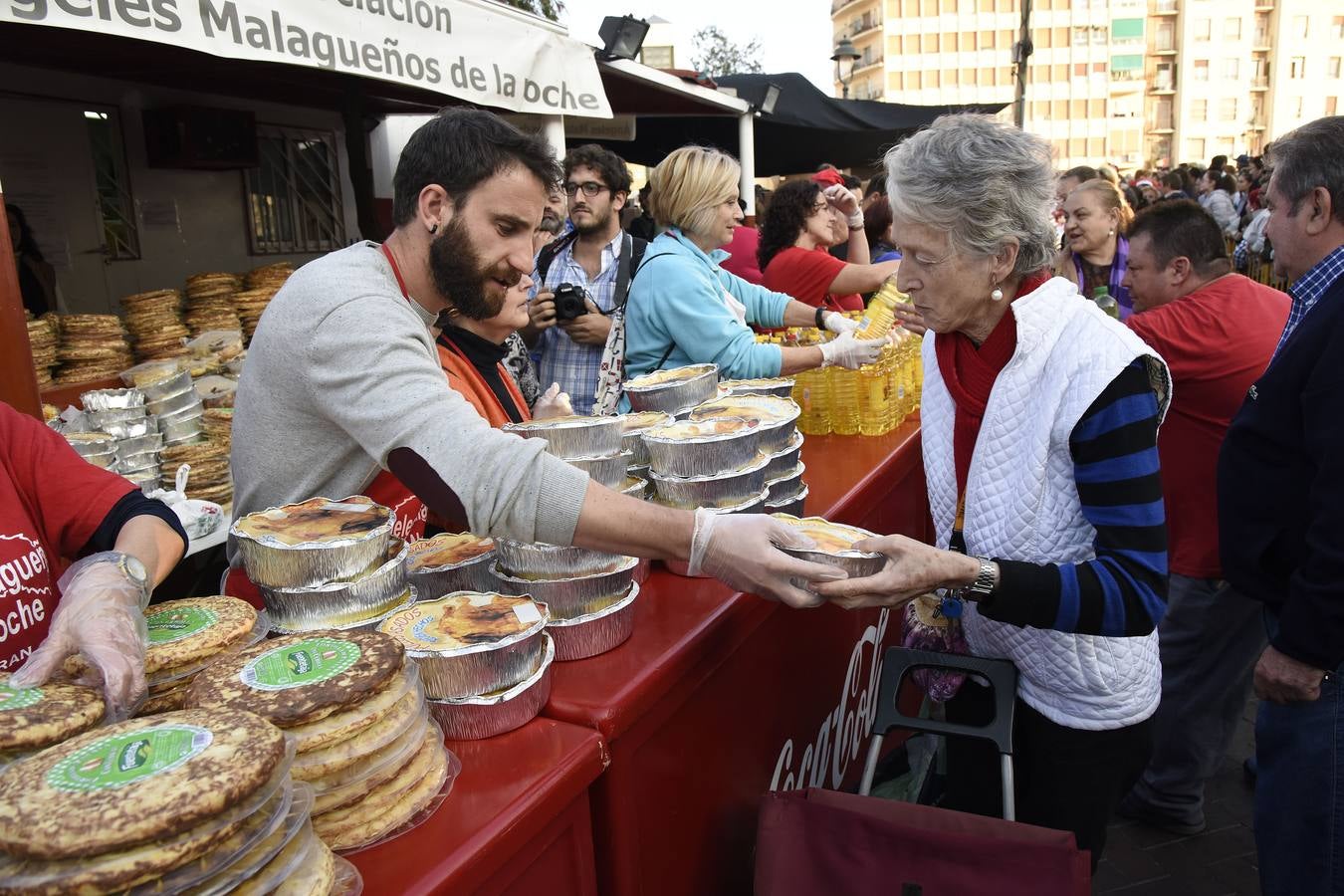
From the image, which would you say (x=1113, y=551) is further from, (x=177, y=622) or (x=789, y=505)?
(x=177, y=622)

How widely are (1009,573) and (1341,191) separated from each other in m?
1.51

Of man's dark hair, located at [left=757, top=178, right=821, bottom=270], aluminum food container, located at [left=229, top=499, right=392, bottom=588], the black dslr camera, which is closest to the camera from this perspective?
aluminum food container, located at [left=229, top=499, right=392, bottom=588]

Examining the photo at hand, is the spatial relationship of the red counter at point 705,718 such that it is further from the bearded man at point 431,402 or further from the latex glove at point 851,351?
the latex glove at point 851,351

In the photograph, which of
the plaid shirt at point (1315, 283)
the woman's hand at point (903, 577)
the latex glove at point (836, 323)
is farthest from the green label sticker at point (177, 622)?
the latex glove at point (836, 323)

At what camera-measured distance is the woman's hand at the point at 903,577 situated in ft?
5.82

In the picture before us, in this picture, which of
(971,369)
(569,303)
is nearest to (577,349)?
(569,303)

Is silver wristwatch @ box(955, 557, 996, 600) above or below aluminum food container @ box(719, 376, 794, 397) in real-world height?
below

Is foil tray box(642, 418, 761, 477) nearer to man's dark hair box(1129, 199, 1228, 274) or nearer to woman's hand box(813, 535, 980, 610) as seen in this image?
woman's hand box(813, 535, 980, 610)

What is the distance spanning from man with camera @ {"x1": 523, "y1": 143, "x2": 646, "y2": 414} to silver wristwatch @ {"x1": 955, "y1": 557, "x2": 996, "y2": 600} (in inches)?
107

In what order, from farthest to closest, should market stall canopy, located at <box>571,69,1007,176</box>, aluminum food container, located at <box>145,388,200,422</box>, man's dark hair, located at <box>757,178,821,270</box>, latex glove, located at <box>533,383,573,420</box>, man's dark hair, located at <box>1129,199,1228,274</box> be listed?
1. market stall canopy, located at <box>571,69,1007,176</box>
2. man's dark hair, located at <box>757,178,821,270</box>
3. aluminum food container, located at <box>145,388,200,422</box>
4. man's dark hair, located at <box>1129,199,1228,274</box>
5. latex glove, located at <box>533,383,573,420</box>

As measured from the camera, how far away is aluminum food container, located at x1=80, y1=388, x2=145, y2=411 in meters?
4.47

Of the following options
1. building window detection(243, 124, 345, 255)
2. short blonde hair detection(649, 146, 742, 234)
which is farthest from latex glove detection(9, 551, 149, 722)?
building window detection(243, 124, 345, 255)

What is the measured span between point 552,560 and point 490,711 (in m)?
0.37

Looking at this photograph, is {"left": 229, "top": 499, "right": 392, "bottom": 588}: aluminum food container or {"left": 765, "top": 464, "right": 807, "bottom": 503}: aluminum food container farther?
{"left": 765, "top": 464, "right": 807, "bottom": 503}: aluminum food container
